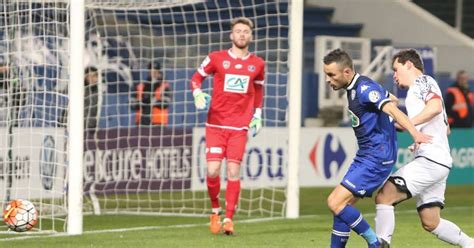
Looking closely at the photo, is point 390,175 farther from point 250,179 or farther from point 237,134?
point 250,179

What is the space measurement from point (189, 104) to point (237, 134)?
625 cm

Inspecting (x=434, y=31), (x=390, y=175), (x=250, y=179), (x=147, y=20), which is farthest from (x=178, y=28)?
(x=434, y=31)

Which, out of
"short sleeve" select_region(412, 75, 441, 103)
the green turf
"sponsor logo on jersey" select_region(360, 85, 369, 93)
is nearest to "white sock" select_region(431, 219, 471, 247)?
"short sleeve" select_region(412, 75, 441, 103)

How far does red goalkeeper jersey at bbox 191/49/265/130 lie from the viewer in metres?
12.4

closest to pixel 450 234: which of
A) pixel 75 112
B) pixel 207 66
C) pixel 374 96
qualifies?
pixel 374 96

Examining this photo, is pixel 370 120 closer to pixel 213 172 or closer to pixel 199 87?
pixel 199 87

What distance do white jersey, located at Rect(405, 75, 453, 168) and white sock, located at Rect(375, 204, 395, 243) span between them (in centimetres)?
48

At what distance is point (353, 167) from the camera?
9492 millimetres

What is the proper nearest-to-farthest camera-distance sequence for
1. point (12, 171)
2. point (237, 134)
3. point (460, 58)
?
point (237, 134)
point (12, 171)
point (460, 58)

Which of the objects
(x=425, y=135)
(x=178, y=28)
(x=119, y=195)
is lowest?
(x=119, y=195)

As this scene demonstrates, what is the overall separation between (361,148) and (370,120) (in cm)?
23

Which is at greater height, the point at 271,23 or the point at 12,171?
the point at 271,23

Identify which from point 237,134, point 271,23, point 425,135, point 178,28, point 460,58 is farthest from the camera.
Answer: point 460,58

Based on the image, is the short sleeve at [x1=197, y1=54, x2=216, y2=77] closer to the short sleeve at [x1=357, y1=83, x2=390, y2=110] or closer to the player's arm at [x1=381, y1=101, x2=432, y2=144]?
the short sleeve at [x1=357, y1=83, x2=390, y2=110]
